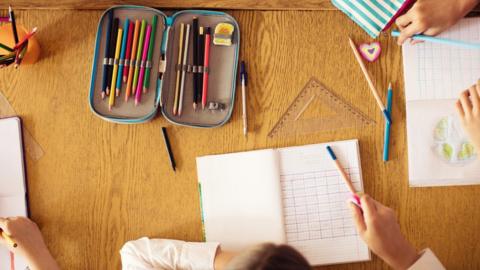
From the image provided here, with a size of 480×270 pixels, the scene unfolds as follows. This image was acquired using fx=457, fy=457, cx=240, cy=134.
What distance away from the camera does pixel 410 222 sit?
1.07m

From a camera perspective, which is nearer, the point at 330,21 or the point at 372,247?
the point at 372,247

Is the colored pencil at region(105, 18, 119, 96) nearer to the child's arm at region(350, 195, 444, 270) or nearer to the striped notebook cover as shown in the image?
the striped notebook cover

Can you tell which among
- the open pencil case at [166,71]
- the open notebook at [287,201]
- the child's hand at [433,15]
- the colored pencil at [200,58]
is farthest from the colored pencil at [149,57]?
the child's hand at [433,15]

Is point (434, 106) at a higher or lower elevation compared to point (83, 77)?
lower

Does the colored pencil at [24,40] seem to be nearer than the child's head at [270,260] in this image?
No

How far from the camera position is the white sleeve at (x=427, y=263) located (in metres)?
0.96

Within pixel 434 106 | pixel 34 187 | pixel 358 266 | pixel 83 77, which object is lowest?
pixel 358 266

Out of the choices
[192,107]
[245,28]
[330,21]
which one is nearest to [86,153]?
[192,107]

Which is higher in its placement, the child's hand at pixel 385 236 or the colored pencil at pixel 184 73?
the colored pencil at pixel 184 73

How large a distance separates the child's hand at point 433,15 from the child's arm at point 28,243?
96 cm

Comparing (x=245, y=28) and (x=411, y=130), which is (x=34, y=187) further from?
(x=411, y=130)

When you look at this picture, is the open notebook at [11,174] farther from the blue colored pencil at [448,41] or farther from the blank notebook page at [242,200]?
the blue colored pencil at [448,41]

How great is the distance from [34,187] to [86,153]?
146 mm

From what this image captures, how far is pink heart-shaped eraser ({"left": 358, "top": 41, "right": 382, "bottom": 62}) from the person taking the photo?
109cm
